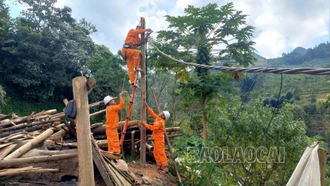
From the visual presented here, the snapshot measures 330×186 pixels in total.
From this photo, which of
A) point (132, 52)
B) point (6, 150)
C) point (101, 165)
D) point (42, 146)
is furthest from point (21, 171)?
point (132, 52)

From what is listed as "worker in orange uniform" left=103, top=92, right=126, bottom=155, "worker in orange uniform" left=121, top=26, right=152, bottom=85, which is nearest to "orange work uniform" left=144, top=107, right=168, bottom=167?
"worker in orange uniform" left=103, top=92, right=126, bottom=155

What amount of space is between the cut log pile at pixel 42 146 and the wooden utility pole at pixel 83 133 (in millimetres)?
969

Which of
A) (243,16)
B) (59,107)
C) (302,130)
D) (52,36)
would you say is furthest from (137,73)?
(59,107)

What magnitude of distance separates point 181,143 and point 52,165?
10.3ft

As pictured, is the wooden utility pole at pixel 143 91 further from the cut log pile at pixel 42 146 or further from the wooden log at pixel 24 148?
the wooden log at pixel 24 148

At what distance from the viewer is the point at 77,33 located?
19938mm

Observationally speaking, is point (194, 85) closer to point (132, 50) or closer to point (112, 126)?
point (132, 50)

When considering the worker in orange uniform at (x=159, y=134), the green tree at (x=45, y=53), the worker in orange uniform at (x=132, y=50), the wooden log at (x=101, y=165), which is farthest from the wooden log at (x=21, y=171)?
the green tree at (x=45, y=53)

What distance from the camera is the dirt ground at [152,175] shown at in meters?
6.42

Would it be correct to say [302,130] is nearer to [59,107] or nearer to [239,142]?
[239,142]

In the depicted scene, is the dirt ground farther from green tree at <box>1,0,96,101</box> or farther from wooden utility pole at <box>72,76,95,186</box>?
green tree at <box>1,0,96,101</box>

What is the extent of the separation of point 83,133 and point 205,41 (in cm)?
842

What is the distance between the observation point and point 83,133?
396 cm

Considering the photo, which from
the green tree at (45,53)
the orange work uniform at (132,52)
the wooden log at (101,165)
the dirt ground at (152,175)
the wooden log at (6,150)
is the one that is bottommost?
the dirt ground at (152,175)
